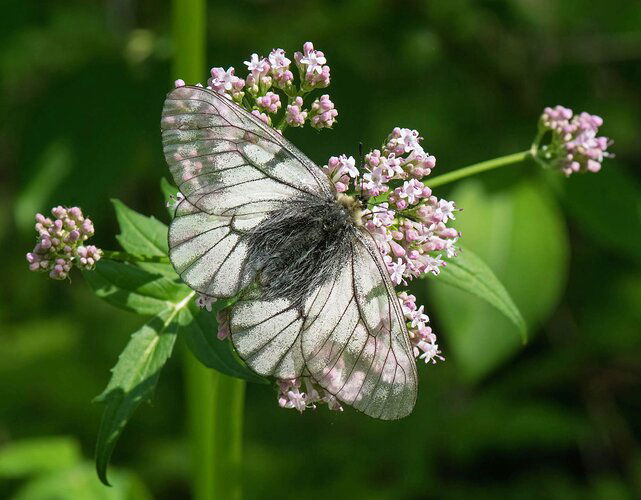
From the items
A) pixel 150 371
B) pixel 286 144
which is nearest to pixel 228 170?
pixel 286 144

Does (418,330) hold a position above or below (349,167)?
below

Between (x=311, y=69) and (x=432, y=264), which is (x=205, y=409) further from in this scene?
(x=311, y=69)

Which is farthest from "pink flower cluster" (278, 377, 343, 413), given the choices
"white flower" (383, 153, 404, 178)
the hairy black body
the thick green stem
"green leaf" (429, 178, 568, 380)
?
"green leaf" (429, 178, 568, 380)

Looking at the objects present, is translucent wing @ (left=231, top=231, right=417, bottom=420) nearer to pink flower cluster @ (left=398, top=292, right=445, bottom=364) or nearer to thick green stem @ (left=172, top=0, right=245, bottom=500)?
pink flower cluster @ (left=398, top=292, right=445, bottom=364)

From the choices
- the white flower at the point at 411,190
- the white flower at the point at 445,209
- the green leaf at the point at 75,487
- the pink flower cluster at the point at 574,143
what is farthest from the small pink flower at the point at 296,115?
the green leaf at the point at 75,487

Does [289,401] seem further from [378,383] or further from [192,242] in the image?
[192,242]

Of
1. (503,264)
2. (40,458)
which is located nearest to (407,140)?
(503,264)
